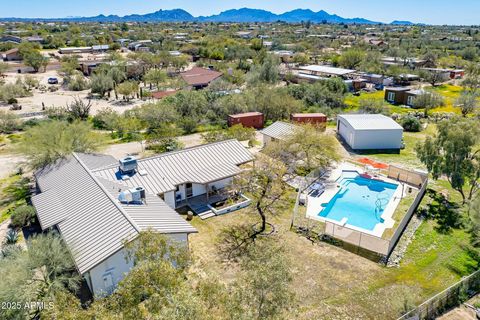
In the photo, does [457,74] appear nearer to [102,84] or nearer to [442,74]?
[442,74]

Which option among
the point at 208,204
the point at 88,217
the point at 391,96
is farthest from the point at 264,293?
the point at 391,96

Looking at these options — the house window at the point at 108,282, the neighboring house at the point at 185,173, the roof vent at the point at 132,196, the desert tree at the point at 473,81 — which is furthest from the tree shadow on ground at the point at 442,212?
the desert tree at the point at 473,81

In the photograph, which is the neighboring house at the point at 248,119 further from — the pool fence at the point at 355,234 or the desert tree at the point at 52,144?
the pool fence at the point at 355,234

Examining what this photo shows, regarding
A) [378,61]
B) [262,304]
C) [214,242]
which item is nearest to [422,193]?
[214,242]

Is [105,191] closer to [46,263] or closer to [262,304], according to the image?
[46,263]

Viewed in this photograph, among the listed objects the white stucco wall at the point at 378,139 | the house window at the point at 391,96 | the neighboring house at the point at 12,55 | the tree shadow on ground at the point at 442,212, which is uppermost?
the neighboring house at the point at 12,55
